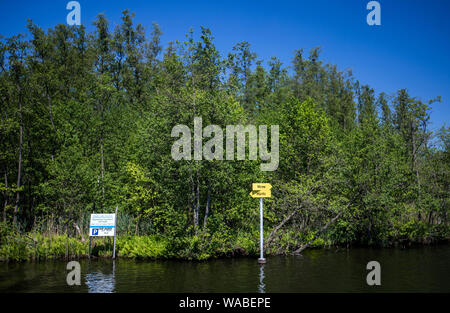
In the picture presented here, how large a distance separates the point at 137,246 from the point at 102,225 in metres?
2.15

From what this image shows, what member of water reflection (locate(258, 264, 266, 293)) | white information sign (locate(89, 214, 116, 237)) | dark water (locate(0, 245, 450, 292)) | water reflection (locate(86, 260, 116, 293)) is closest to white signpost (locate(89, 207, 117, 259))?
white information sign (locate(89, 214, 116, 237))

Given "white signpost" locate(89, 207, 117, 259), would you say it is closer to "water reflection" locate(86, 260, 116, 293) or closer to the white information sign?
the white information sign

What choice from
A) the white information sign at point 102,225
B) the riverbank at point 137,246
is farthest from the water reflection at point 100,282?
the riverbank at point 137,246

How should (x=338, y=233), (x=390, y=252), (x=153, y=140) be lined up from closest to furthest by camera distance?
(x=153, y=140), (x=390, y=252), (x=338, y=233)

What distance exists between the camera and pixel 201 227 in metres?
18.3

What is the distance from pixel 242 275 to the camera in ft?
44.7

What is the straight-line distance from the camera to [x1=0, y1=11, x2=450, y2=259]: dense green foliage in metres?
17.9

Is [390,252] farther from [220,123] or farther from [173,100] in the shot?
[173,100]

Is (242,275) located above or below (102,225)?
below

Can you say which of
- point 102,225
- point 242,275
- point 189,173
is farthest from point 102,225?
point 242,275

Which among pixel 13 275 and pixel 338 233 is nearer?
pixel 13 275

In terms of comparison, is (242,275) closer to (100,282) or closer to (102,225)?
(100,282)
